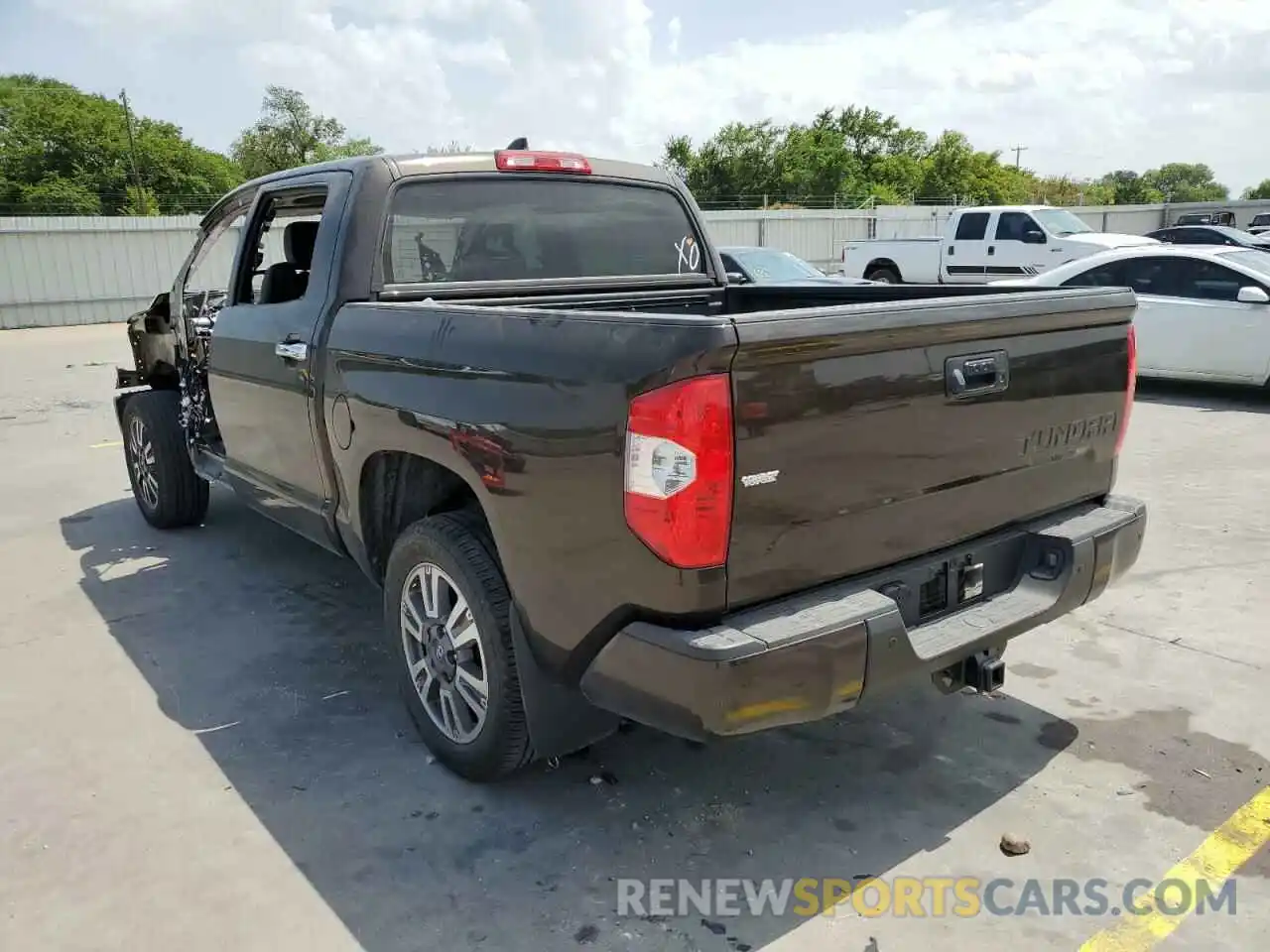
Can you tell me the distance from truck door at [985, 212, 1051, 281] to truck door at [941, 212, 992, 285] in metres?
0.18

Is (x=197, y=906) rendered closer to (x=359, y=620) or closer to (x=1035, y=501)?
(x=359, y=620)

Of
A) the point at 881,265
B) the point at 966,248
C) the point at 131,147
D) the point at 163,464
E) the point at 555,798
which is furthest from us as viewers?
the point at 131,147

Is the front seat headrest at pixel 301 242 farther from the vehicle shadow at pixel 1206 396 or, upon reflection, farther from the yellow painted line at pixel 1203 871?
the vehicle shadow at pixel 1206 396

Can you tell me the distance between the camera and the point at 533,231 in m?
4.13

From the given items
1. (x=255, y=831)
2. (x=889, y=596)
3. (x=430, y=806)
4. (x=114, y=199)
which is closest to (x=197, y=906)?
(x=255, y=831)

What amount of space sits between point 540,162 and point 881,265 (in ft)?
51.4

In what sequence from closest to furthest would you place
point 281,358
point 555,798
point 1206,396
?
point 555,798 < point 281,358 < point 1206,396

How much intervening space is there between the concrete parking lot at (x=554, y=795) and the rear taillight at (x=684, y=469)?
105cm

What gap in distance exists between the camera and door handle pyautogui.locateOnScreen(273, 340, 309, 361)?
12.5 feet

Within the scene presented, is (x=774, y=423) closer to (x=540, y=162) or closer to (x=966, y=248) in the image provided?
(x=540, y=162)

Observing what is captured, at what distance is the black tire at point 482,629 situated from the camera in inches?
115

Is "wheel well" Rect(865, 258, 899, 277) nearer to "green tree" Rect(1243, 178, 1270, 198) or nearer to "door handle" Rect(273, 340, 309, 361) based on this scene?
"door handle" Rect(273, 340, 309, 361)

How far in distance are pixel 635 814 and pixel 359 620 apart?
2.13 m

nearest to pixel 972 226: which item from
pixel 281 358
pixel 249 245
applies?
pixel 249 245
